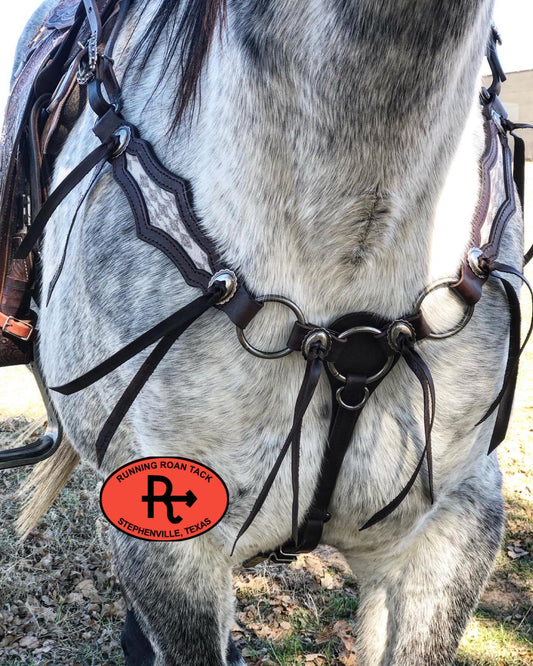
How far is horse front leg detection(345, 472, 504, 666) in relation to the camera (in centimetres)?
136

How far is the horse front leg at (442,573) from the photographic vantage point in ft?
4.45

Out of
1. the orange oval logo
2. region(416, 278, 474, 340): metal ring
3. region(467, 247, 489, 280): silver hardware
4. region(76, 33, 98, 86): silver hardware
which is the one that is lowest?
the orange oval logo

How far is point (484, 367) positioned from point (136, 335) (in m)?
0.61

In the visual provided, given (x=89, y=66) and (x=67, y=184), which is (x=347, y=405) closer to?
(x=67, y=184)

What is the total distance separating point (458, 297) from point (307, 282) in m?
0.27

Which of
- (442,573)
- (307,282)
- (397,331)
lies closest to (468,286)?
(397,331)

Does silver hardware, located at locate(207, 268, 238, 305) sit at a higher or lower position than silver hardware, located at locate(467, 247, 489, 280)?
lower

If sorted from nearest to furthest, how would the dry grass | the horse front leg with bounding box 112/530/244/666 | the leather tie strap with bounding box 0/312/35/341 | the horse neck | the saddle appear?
the horse neck → the horse front leg with bounding box 112/530/244/666 → the saddle → the leather tie strap with bounding box 0/312/35/341 → the dry grass

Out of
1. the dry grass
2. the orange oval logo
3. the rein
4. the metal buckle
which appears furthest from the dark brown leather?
the dry grass

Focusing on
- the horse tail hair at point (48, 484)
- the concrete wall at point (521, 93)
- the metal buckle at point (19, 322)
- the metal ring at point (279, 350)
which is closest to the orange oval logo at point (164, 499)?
the metal ring at point (279, 350)

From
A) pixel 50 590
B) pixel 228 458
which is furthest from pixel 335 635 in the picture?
pixel 228 458

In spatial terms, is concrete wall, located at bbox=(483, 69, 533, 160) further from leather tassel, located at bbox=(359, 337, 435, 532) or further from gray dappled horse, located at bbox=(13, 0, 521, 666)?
leather tassel, located at bbox=(359, 337, 435, 532)

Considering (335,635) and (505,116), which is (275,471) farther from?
(335,635)

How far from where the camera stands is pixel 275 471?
1093 mm
